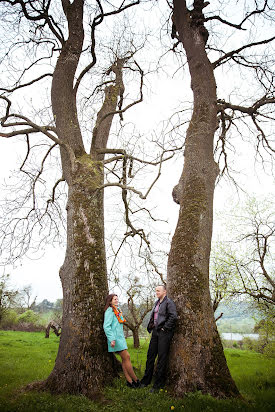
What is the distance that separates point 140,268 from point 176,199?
2067 millimetres

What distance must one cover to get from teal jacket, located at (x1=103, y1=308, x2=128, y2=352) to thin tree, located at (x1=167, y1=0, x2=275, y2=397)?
831 millimetres

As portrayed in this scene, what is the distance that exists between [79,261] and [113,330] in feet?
4.04

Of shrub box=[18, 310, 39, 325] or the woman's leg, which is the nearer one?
the woman's leg

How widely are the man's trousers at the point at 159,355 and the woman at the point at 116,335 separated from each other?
0.77 ft

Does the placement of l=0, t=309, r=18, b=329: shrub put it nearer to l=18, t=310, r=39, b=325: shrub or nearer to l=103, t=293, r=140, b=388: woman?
l=18, t=310, r=39, b=325: shrub

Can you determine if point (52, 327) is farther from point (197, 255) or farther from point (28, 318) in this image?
point (197, 255)

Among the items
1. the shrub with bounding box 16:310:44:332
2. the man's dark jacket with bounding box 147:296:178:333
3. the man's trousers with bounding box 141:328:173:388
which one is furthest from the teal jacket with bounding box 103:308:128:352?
the shrub with bounding box 16:310:44:332

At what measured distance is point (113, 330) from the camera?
14.3ft

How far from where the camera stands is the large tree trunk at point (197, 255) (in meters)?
3.76

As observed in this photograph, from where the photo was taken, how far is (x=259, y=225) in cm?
1022

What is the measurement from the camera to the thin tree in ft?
12.4

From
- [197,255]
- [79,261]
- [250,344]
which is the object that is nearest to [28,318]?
[250,344]

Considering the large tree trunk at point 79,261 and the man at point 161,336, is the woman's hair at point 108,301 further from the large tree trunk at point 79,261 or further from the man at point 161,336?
the man at point 161,336

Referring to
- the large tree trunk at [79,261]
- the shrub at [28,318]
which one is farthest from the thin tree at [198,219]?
the shrub at [28,318]
